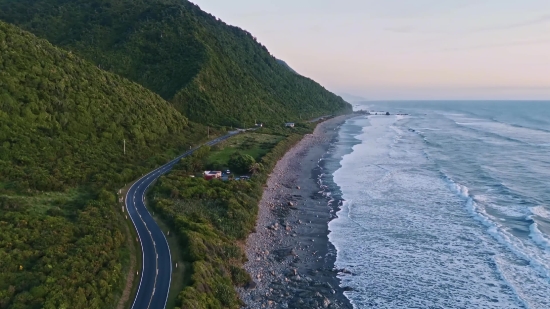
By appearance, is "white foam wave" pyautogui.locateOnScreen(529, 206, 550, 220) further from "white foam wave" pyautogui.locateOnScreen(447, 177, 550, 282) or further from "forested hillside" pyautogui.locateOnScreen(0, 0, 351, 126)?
"forested hillside" pyautogui.locateOnScreen(0, 0, 351, 126)

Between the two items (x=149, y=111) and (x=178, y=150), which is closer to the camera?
(x=178, y=150)

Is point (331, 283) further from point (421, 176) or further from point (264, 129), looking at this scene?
point (264, 129)

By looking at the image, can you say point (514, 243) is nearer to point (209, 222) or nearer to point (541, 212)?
point (541, 212)

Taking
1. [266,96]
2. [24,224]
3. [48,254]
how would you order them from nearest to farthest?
[48,254], [24,224], [266,96]

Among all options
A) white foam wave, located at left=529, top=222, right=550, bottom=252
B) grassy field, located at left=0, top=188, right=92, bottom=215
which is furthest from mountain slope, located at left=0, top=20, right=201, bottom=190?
white foam wave, located at left=529, top=222, right=550, bottom=252

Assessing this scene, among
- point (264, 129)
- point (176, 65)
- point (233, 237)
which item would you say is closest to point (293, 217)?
point (233, 237)

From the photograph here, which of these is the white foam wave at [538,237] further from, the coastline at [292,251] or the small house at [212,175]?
the small house at [212,175]

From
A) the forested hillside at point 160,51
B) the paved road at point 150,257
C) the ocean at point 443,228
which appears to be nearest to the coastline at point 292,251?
the ocean at point 443,228
